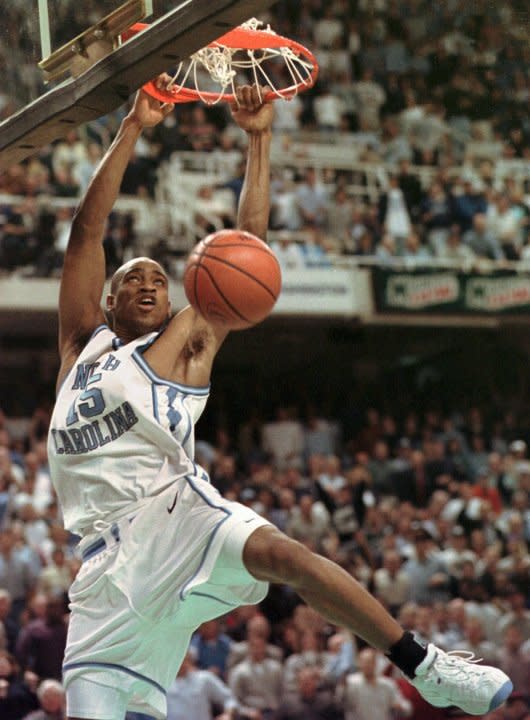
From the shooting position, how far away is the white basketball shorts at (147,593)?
539 cm

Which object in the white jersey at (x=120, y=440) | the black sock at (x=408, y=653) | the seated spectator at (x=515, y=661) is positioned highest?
the white jersey at (x=120, y=440)

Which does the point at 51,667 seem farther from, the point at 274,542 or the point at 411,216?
the point at 411,216

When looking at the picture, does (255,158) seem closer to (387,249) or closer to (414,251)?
(387,249)

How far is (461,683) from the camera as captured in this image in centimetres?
516

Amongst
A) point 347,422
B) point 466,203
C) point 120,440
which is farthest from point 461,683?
point 466,203

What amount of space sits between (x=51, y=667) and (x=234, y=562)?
18.0 feet

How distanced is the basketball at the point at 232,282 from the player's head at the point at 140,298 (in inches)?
15.7

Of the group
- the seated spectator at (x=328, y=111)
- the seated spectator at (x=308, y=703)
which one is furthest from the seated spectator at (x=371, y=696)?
the seated spectator at (x=328, y=111)

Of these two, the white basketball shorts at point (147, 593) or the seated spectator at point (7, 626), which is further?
the seated spectator at point (7, 626)

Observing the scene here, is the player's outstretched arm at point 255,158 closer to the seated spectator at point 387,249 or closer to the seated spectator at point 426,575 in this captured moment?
the seated spectator at point 426,575

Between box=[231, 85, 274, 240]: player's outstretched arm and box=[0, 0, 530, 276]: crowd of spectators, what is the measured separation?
882 centimetres

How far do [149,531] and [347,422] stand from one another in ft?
38.7

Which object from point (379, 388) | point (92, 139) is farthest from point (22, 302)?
point (379, 388)

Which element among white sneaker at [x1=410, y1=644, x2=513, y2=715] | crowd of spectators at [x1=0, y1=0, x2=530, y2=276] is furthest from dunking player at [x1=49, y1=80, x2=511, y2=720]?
crowd of spectators at [x1=0, y1=0, x2=530, y2=276]
